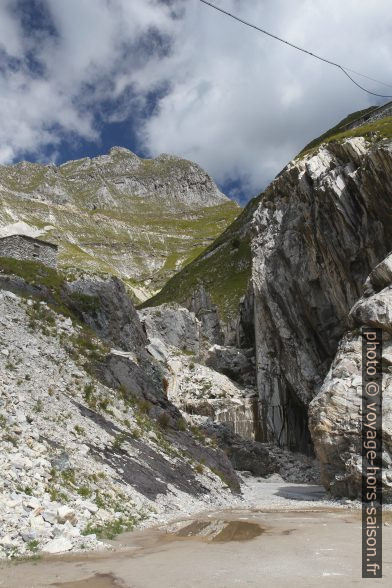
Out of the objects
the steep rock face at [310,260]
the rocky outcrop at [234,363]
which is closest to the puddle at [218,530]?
the steep rock face at [310,260]

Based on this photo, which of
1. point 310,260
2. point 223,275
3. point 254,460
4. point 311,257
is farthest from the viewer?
point 223,275

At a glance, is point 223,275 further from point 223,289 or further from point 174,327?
point 174,327

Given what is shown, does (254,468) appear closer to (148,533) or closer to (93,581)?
(148,533)

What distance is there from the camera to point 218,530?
50.1 feet

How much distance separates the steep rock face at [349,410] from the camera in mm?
24625

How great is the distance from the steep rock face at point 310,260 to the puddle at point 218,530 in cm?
2933

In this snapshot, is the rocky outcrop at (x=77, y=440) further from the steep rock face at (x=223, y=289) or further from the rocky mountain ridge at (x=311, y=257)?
the steep rock face at (x=223, y=289)

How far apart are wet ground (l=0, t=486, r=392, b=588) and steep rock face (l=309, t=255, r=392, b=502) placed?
8.95 meters

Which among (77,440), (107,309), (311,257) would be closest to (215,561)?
(77,440)

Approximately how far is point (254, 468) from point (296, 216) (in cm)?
2510

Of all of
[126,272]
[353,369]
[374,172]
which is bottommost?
[353,369]

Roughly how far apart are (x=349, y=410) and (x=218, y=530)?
1330cm

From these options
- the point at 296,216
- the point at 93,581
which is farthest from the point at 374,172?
the point at 93,581

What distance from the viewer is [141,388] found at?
88.1 feet
